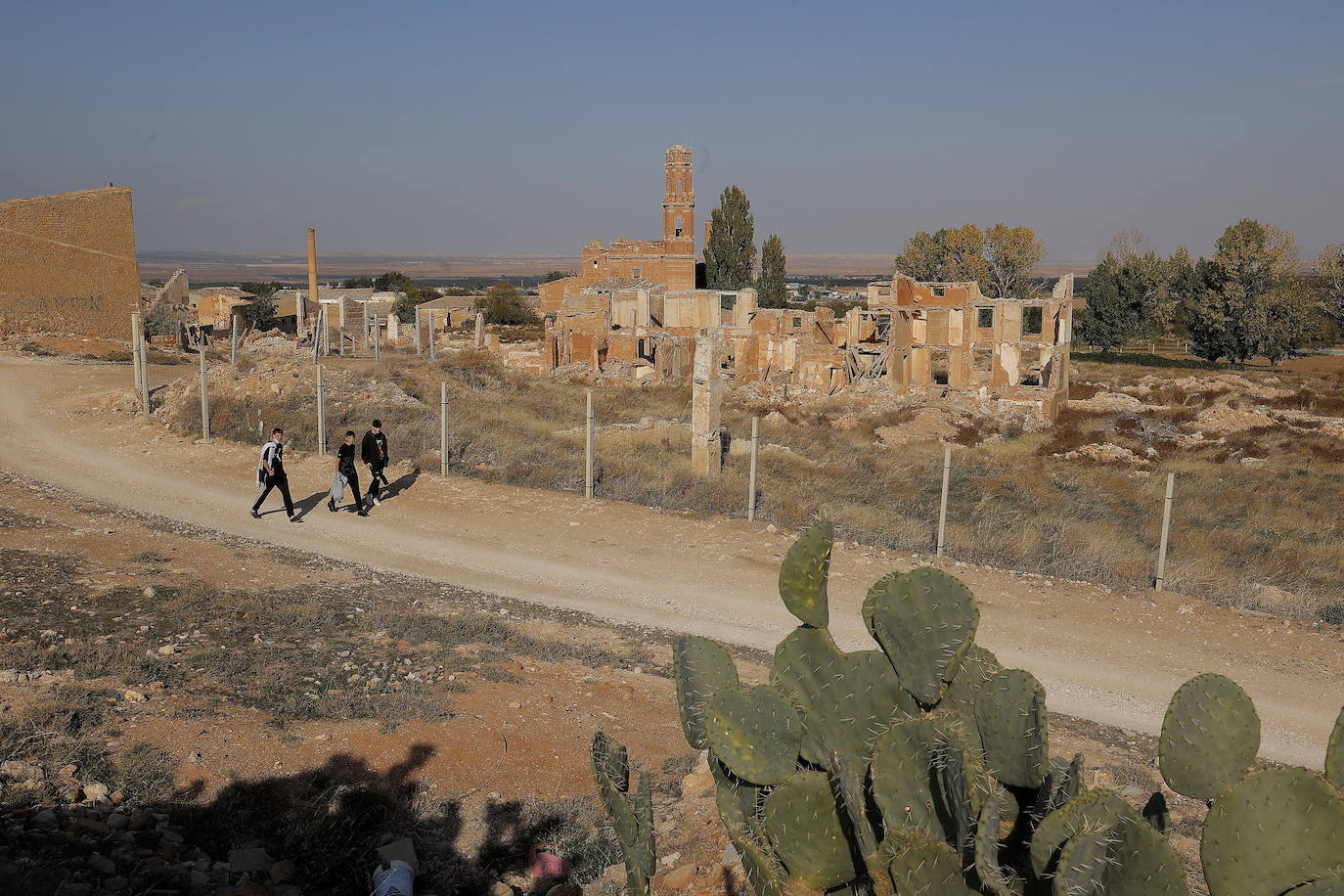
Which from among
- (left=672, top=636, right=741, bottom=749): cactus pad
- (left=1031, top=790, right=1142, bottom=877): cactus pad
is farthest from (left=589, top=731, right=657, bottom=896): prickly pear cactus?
(left=1031, top=790, right=1142, bottom=877): cactus pad

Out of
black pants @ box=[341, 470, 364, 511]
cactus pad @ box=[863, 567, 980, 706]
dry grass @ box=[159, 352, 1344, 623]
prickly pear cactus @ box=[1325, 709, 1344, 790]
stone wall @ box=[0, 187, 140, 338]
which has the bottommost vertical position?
dry grass @ box=[159, 352, 1344, 623]

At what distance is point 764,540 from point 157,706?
8.16 meters

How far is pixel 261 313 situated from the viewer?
5278cm

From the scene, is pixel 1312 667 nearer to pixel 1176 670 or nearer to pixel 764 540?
pixel 1176 670

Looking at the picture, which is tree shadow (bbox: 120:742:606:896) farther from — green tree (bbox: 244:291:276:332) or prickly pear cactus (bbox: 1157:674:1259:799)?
green tree (bbox: 244:291:276:332)

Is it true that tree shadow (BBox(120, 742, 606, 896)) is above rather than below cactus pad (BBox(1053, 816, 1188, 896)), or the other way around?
below

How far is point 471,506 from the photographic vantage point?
592 inches

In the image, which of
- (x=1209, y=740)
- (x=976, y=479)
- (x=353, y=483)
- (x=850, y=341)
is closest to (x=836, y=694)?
(x=1209, y=740)

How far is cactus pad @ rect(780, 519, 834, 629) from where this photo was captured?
407 cm

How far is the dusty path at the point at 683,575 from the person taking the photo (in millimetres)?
9320

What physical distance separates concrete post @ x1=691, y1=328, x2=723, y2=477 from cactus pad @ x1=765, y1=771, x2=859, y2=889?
13.6 meters

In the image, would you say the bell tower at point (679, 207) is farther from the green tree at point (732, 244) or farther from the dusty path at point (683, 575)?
the dusty path at point (683, 575)

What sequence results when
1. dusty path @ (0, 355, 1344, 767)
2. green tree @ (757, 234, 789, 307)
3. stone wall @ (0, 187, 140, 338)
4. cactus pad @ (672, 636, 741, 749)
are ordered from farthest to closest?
green tree @ (757, 234, 789, 307)
stone wall @ (0, 187, 140, 338)
dusty path @ (0, 355, 1344, 767)
cactus pad @ (672, 636, 741, 749)

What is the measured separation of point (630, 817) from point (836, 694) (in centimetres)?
92
